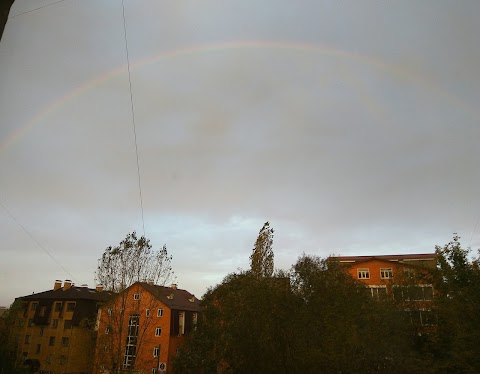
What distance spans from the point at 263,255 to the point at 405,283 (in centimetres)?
2130

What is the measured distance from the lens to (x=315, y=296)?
75.7ft

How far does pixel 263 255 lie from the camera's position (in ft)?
108

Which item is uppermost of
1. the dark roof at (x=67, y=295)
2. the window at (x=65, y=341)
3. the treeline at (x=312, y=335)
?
the dark roof at (x=67, y=295)

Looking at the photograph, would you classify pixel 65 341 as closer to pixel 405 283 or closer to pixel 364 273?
pixel 364 273

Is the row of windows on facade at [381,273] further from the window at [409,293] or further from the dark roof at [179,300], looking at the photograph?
the dark roof at [179,300]

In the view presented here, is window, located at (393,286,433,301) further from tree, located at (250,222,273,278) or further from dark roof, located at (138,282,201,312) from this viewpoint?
dark roof, located at (138,282,201,312)

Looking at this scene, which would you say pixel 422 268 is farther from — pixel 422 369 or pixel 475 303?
pixel 422 369

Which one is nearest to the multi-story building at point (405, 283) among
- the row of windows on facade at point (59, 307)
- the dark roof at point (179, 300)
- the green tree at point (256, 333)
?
the green tree at point (256, 333)

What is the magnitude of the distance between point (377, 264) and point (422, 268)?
15.7 m

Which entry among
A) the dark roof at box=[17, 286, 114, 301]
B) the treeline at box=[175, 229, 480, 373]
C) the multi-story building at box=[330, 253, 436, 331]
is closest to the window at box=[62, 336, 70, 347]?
the dark roof at box=[17, 286, 114, 301]

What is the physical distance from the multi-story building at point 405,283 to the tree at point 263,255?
902 cm

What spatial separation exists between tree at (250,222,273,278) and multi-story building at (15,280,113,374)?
33.8m

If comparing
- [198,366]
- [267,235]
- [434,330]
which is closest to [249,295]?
[198,366]

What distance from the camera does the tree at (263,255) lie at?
3105 centimetres
